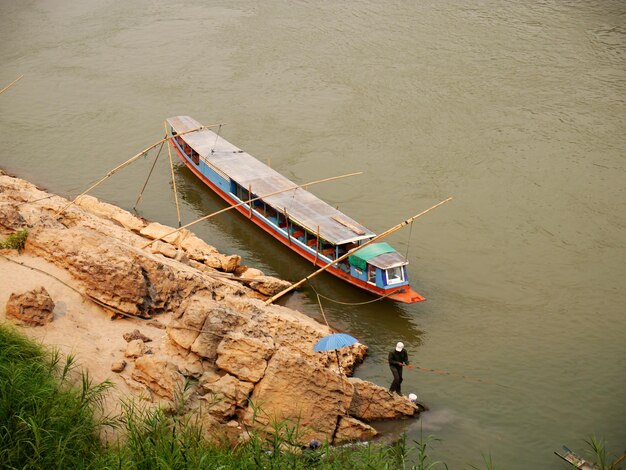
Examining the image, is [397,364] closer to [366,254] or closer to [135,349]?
[366,254]

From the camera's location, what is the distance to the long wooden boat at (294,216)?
1728cm

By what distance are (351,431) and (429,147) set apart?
14458 millimetres

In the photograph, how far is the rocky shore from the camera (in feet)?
36.2

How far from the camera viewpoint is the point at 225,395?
35.7 feet

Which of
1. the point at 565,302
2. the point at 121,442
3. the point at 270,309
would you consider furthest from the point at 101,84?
the point at 121,442

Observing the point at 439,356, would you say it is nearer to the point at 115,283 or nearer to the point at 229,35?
the point at 115,283

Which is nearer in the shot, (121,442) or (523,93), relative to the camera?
(121,442)


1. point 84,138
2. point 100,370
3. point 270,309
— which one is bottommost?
point 84,138

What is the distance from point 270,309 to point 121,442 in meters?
6.02

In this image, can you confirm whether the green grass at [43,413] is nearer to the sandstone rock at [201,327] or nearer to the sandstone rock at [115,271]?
the sandstone rock at [201,327]

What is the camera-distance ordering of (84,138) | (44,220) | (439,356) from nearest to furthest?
1. (44,220)
2. (439,356)
3. (84,138)

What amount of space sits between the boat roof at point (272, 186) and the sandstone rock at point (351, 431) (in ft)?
21.0

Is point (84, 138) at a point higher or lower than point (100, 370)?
lower

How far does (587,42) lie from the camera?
97.2 feet
